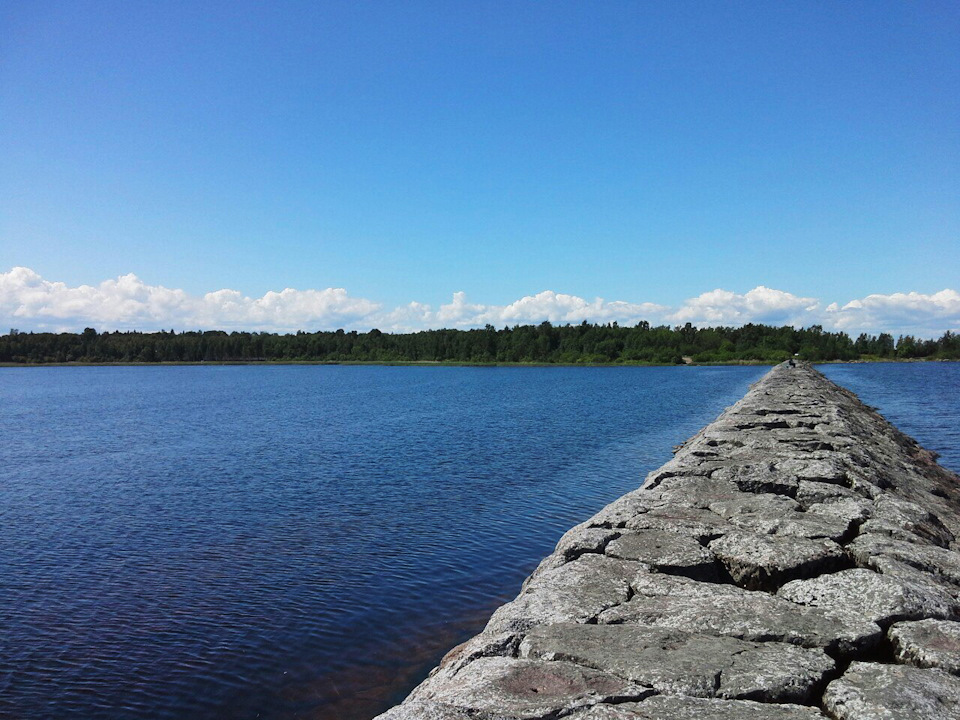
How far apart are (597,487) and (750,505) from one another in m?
9.02

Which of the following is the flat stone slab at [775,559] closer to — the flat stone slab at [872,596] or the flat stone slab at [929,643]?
the flat stone slab at [872,596]

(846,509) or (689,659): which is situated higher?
(846,509)

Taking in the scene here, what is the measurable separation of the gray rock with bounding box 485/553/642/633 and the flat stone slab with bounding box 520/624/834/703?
19cm

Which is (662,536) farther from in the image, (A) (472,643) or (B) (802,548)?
(A) (472,643)

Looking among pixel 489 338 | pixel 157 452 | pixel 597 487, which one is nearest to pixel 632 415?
pixel 597 487

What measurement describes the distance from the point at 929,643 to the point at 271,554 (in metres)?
9.37

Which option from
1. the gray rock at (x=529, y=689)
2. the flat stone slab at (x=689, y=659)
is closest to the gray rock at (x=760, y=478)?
the flat stone slab at (x=689, y=659)

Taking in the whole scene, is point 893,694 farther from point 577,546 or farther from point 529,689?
point 577,546

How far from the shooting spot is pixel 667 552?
16.9 feet

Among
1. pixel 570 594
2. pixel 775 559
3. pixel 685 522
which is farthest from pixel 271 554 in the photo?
pixel 775 559

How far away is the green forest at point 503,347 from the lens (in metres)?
141

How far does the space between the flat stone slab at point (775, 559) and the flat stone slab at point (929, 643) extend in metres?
0.85

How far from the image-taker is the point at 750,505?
641 centimetres

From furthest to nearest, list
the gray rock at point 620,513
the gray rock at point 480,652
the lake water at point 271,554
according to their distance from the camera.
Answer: the lake water at point 271,554 < the gray rock at point 620,513 < the gray rock at point 480,652
